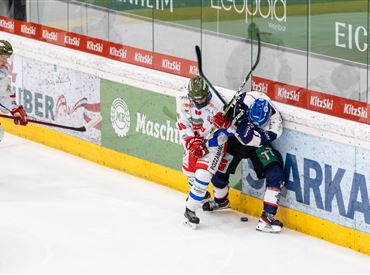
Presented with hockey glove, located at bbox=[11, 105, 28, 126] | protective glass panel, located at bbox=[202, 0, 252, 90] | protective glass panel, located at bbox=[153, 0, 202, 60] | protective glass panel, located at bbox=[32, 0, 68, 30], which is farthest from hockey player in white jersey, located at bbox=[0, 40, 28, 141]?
protective glass panel, located at bbox=[202, 0, 252, 90]

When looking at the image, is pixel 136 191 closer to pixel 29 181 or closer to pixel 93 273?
pixel 29 181

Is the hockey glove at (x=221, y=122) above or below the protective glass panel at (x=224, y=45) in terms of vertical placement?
below

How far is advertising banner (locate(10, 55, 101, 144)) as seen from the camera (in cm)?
1042

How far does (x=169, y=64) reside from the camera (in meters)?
9.70

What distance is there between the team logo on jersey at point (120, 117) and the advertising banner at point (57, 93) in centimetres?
20

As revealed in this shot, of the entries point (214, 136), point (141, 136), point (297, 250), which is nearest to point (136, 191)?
point (141, 136)

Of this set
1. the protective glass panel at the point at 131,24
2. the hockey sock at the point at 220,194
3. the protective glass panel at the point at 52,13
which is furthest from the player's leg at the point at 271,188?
the protective glass panel at the point at 52,13

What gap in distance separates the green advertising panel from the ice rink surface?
0.72 feet

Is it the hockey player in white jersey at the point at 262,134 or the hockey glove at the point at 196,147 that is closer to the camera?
the hockey player in white jersey at the point at 262,134

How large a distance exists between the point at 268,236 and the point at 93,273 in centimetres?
128

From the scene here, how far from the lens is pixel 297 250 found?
8.34m

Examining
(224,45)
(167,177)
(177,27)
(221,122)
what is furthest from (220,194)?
(177,27)

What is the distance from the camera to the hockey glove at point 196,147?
28.6ft

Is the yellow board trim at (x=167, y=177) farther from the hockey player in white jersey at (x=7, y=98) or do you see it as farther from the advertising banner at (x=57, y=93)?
the hockey player in white jersey at (x=7, y=98)
